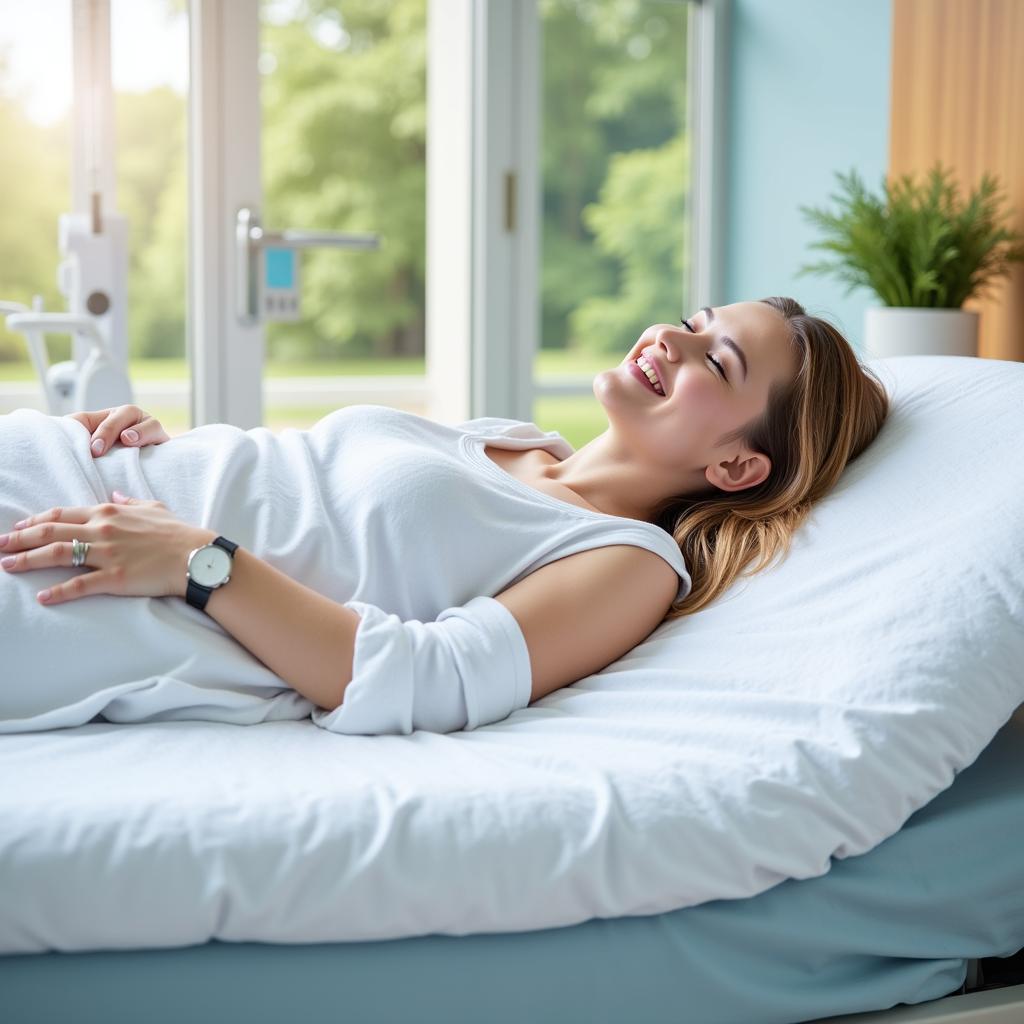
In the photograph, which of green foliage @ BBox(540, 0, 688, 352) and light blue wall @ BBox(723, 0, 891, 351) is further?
green foliage @ BBox(540, 0, 688, 352)

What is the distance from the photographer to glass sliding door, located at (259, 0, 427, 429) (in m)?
4.65

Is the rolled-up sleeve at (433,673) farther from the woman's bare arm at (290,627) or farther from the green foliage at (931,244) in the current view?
the green foliage at (931,244)

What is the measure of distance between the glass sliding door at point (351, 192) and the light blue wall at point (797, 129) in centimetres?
113

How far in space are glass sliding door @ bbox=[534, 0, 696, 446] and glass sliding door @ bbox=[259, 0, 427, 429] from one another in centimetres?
71

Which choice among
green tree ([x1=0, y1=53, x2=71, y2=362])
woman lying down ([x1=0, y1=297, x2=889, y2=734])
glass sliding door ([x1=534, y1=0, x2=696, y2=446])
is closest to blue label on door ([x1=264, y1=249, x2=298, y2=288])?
green tree ([x1=0, y1=53, x2=71, y2=362])

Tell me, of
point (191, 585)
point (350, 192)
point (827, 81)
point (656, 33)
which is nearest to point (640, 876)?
point (191, 585)

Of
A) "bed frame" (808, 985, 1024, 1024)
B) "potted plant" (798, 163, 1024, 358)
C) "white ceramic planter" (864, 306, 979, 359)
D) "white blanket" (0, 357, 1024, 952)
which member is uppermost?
"potted plant" (798, 163, 1024, 358)

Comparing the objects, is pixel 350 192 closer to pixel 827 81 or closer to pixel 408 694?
pixel 827 81

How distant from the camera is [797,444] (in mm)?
1523

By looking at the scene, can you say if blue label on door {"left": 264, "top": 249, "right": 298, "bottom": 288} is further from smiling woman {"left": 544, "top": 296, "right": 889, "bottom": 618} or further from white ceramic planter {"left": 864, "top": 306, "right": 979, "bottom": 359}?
smiling woman {"left": 544, "top": 296, "right": 889, "bottom": 618}

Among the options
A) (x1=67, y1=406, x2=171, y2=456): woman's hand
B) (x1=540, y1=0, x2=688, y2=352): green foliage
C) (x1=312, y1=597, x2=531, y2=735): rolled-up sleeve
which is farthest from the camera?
(x1=540, y1=0, x2=688, y2=352): green foliage

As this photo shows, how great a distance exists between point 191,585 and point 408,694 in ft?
0.81

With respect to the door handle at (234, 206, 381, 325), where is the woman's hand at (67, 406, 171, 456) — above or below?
below

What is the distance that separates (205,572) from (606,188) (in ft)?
9.55
